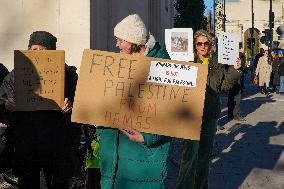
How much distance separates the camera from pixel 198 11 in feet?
78.8

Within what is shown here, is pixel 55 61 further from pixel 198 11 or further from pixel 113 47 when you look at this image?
pixel 198 11

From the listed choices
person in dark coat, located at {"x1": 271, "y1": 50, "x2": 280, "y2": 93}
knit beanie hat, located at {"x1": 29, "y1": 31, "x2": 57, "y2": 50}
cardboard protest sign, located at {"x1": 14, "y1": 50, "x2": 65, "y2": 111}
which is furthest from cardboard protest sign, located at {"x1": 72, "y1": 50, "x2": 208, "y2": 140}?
person in dark coat, located at {"x1": 271, "y1": 50, "x2": 280, "y2": 93}

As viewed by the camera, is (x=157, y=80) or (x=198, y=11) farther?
(x=198, y=11)

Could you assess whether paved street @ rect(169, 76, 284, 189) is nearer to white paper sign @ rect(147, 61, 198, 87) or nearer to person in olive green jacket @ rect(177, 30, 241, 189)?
person in olive green jacket @ rect(177, 30, 241, 189)

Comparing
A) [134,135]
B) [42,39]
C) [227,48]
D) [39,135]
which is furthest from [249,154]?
[134,135]

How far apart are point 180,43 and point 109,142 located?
462cm

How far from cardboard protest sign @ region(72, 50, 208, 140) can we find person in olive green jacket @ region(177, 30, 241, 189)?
1.80m

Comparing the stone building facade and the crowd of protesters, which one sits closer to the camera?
the crowd of protesters

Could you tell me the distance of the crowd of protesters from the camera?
3.17m

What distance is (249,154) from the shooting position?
27.2 feet

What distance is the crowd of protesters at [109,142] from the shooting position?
10.4 feet

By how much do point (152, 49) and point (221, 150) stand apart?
5665 millimetres

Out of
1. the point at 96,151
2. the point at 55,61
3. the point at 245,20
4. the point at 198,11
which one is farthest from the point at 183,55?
the point at 245,20

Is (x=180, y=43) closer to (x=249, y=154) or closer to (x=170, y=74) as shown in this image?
(x=249, y=154)
